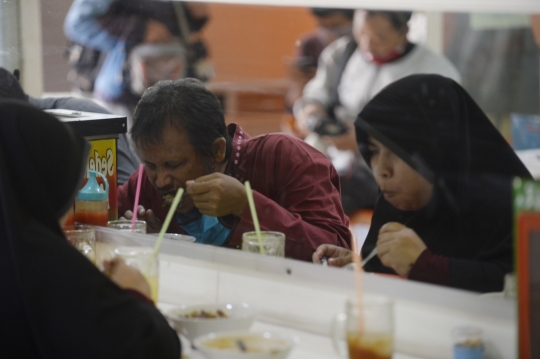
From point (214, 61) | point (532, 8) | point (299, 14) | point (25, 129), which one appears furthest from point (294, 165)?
point (214, 61)

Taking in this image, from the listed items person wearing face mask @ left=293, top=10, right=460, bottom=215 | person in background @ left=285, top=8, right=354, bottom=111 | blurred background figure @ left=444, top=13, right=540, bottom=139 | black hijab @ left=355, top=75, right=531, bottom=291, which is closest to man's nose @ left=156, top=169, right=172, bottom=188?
black hijab @ left=355, top=75, right=531, bottom=291

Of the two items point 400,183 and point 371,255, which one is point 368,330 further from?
point 400,183

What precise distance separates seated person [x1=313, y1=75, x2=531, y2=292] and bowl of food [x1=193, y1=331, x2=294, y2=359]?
1.37ft

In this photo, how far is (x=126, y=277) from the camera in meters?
1.62

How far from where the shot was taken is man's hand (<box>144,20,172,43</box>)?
13.3ft

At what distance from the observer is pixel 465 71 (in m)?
3.46

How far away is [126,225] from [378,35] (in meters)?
1.83

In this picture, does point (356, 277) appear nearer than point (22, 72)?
Yes

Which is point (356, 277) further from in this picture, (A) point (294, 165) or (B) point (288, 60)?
(B) point (288, 60)

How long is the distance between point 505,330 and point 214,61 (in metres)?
4.04

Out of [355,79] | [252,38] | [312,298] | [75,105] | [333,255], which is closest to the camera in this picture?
[312,298]

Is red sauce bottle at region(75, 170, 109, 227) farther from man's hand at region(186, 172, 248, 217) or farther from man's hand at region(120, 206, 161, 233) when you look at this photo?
man's hand at region(186, 172, 248, 217)

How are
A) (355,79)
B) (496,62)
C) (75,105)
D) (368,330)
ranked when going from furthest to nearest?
(355,79) → (496,62) → (75,105) → (368,330)

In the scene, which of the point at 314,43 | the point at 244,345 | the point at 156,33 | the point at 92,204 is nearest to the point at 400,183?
the point at 244,345
